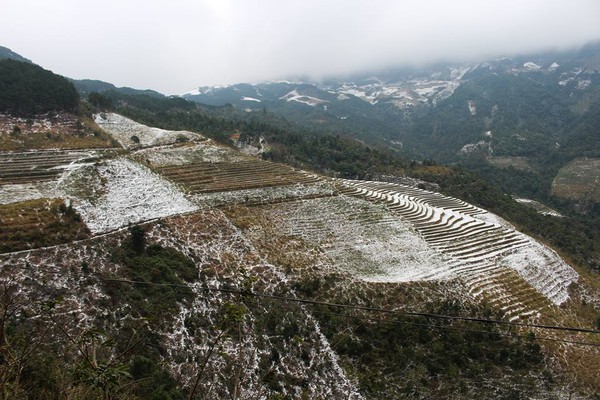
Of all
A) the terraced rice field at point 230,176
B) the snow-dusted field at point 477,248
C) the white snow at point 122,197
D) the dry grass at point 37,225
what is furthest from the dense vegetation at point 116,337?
the snow-dusted field at point 477,248

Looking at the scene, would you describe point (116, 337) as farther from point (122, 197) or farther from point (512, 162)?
point (512, 162)

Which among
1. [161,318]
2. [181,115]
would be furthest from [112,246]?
[181,115]

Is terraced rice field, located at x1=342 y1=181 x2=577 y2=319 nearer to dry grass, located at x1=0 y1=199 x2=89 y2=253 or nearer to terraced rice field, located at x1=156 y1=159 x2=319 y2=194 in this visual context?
terraced rice field, located at x1=156 y1=159 x2=319 y2=194

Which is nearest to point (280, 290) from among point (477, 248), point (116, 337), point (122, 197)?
point (116, 337)

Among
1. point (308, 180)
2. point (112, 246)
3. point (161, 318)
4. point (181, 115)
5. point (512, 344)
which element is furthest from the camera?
point (181, 115)

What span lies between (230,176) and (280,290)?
2513cm

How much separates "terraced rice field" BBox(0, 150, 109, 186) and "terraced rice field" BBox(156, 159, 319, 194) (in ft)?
31.2

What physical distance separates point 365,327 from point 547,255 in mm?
26770

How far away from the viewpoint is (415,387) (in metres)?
21.9

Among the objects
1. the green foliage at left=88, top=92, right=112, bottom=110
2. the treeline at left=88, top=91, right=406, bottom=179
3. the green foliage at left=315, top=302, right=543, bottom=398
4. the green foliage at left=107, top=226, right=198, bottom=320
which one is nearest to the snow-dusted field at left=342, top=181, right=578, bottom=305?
the green foliage at left=315, top=302, right=543, bottom=398

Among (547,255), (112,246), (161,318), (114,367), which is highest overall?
(114,367)

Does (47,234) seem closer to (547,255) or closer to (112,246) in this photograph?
(112,246)

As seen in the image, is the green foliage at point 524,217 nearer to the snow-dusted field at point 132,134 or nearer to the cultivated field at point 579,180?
the snow-dusted field at point 132,134

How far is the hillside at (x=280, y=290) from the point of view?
64.0 feet
